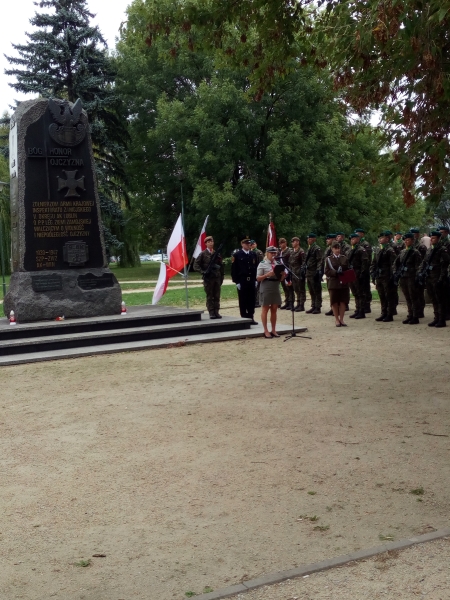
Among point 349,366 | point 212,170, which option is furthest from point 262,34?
point 212,170

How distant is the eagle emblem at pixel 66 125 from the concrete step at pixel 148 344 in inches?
162

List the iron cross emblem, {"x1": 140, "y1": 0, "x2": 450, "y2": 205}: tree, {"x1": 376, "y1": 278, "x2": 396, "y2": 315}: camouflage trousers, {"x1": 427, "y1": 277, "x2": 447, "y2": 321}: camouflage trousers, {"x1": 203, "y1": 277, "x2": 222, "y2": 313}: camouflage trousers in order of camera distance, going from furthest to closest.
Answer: {"x1": 376, "y1": 278, "x2": 396, "y2": 315}: camouflage trousers → {"x1": 203, "y1": 277, "x2": 222, "y2": 313}: camouflage trousers → {"x1": 427, "y1": 277, "x2": 447, "y2": 321}: camouflage trousers → the iron cross emblem → {"x1": 140, "y1": 0, "x2": 450, "y2": 205}: tree

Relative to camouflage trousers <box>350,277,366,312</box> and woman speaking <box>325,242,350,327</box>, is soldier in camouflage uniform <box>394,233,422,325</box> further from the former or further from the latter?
woman speaking <box>325,242,350,327</box>

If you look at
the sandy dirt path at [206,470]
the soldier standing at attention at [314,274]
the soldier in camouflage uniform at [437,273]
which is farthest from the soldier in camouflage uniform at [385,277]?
the sandy dirt path at [206,470]

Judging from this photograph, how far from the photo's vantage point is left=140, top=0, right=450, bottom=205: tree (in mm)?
6426

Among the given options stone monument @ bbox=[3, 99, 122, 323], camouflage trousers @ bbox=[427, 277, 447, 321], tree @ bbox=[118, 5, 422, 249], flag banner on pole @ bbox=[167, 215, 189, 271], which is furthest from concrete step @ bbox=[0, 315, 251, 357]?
tree @ bbox=[118, 5, 422, 249]

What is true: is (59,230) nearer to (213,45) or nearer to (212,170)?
(213,45)

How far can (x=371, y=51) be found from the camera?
25.8 feet

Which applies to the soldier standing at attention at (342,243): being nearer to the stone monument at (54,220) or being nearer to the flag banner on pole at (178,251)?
the flag banner on pole at (178,251)

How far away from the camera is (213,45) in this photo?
30.8ft

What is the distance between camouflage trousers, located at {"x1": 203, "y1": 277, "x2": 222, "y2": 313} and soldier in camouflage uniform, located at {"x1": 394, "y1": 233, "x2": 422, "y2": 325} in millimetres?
3823

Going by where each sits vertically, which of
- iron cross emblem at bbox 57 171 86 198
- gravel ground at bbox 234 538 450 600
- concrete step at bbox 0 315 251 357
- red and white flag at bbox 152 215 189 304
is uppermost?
iron cross emblem at bbox 57 171 86 198

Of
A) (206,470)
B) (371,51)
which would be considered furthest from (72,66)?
(206,470)

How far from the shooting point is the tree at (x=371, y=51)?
6.43m
